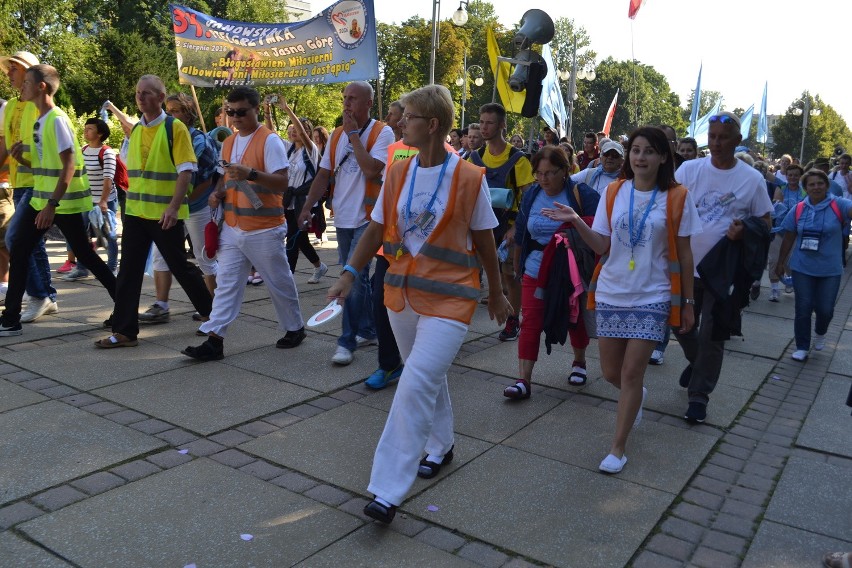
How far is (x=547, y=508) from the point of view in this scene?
360 centimetres

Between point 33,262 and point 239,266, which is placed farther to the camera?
point 33,262

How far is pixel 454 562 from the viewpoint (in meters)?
3.09

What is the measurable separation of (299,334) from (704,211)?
3.17m

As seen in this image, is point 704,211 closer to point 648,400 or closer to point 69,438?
point 648,400

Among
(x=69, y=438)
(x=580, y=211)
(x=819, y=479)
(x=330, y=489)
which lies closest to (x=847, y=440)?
(x=819, y=479)

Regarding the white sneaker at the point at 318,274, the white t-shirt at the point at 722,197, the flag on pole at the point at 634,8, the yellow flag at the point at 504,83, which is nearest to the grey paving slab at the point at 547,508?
the white t-shirt at the point at 722,197

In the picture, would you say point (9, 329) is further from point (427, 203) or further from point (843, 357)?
point (843, 357)

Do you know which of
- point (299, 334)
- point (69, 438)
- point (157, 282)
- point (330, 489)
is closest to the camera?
point (330, 489)

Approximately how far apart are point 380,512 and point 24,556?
1.36 m

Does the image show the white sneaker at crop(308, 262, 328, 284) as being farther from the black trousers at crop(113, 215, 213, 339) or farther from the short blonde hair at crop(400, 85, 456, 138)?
the short blonde hair at crop(400, 85, 456, 138)

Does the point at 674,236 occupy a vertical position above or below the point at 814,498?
above

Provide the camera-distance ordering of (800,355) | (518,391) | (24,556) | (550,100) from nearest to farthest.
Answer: (24,556) → (518,391) → (800,355) → (550,100)

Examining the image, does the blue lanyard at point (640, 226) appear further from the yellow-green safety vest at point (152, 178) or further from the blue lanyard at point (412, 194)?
the yellow-green safety vest at point (152, 178)

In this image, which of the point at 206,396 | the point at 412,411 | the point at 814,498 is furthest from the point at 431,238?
the point at 814,498
